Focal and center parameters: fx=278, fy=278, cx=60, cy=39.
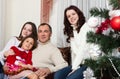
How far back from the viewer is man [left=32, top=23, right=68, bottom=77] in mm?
3176

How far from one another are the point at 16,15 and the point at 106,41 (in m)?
2.84

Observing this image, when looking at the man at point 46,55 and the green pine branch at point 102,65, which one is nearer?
the green pine branch at point 102,65

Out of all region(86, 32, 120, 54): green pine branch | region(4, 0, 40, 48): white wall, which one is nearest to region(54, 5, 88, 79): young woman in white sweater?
region(86, 32, 120, 54): green pine branch

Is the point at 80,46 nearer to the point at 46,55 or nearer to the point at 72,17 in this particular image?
the point at 72,17

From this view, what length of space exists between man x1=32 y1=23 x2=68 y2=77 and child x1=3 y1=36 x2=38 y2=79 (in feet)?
0.24

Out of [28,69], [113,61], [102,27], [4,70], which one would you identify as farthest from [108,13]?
[4,70]

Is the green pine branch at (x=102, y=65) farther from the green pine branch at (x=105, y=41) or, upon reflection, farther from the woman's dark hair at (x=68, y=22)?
the woman's dark hair at (x=68, y=22)

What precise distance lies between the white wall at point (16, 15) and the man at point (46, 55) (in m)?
1.04

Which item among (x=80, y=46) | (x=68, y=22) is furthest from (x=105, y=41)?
(x=68, y=22)

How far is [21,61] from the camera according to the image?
3207mm

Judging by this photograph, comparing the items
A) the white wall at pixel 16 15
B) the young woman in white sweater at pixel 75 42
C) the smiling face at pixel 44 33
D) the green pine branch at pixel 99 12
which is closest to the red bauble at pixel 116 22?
the green pine branch at pixel 99 12

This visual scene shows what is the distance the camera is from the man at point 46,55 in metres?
3.18

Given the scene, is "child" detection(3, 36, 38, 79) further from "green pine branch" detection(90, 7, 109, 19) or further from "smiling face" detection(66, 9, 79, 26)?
"green pine branch" detection(90, 7, 109, 19)

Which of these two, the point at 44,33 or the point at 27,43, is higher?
the point at 44,33
